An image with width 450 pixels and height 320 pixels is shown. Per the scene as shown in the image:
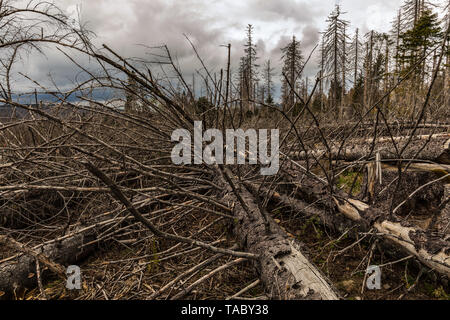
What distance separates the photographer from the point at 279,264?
→ 1.46 m

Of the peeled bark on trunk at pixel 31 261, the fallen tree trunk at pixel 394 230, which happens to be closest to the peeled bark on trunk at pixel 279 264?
the fallen tree trunk at pixel 394 230

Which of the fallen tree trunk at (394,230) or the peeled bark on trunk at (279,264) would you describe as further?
the fallen tree trunk at (394,230)

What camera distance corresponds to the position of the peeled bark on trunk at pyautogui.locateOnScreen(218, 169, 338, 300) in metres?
1.25

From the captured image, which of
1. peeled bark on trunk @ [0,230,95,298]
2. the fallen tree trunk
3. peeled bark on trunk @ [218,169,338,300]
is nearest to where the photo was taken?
peeled bark on trunk @ [218,169,338,300]

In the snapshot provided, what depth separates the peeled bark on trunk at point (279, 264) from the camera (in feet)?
4.11

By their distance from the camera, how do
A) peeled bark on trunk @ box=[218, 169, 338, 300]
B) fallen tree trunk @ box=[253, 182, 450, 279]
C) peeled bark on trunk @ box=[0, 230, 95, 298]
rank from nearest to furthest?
1. peeled bark on trunk @ box=[218, 169, 338, 300]
2. fallen tree trunk @ box=[253, 182, 450, 279]
3. peeled bark on trunk @ box=[0, 230, 95, 298]

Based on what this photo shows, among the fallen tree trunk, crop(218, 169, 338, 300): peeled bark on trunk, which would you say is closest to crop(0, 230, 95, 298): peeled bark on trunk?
crop(218, 169, 338, 300): peeled bark on trunk

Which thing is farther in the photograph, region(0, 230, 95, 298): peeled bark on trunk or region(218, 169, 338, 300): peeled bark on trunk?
region(0, 230, 95, 298): peeled bark on trunk

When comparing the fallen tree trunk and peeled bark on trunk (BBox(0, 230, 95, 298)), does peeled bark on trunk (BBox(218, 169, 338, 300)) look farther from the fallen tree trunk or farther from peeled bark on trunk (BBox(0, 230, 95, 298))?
peeled bark on trunk (BBox(0, 230, 95, 298))

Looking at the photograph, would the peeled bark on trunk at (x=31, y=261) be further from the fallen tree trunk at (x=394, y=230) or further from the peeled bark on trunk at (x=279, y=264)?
the fallen tree trunk at (x=394, y=230)

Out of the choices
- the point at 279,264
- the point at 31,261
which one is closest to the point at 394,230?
the point at 279,264

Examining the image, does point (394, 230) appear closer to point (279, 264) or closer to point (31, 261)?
point (279, 264)
